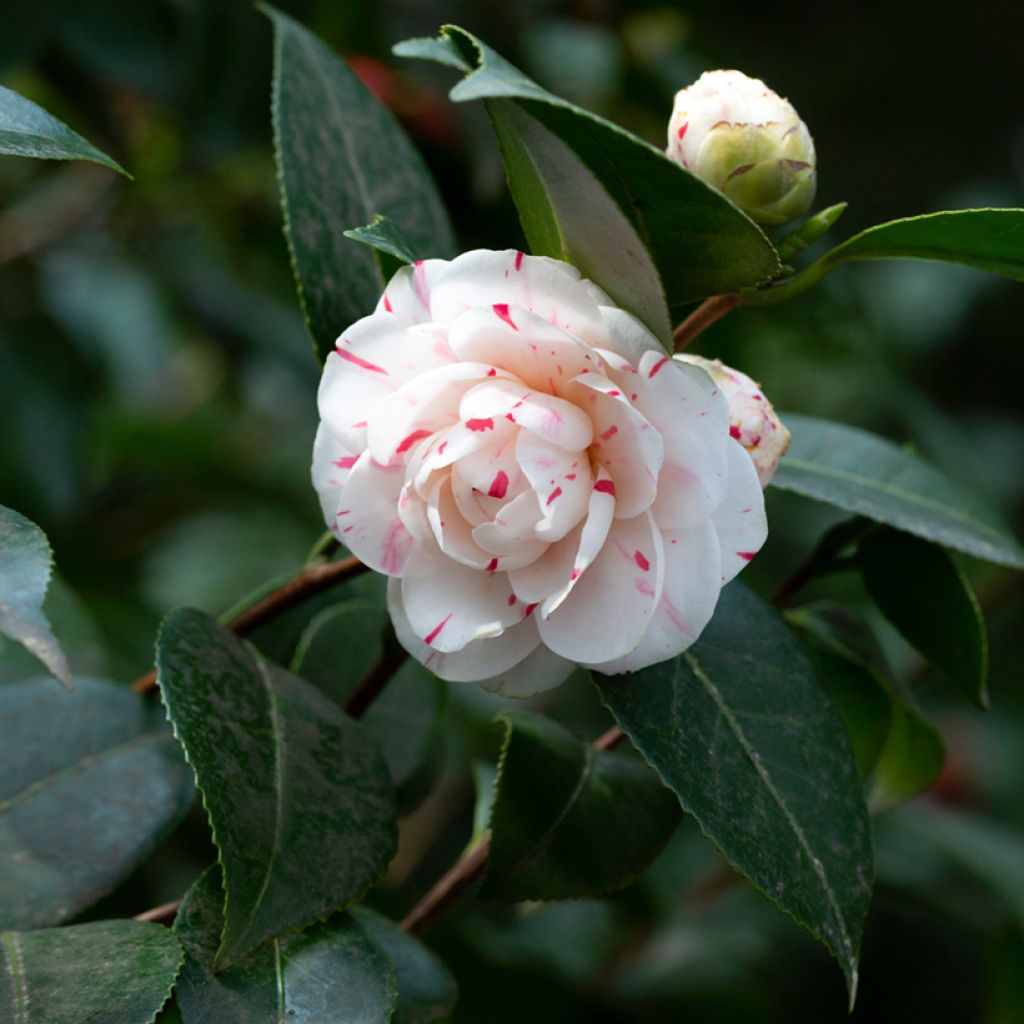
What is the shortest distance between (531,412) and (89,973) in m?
0.31

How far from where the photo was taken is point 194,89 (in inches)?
52.7

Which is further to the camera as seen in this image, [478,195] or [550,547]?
[478,195]

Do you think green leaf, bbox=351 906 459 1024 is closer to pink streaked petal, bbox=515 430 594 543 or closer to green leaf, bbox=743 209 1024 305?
pink streaked petal, bbox=515 430 594 543

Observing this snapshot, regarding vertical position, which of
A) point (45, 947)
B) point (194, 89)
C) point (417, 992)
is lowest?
point (417, 992)

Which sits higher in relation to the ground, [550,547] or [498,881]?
Answer: [550,547]

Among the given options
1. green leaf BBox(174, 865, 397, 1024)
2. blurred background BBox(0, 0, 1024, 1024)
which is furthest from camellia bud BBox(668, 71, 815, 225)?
blurred background BBox(0, 0, 1024, 1024)

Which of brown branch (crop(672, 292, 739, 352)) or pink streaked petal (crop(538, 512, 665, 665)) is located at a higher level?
brown branch (crop(672, 292, 739, 352))

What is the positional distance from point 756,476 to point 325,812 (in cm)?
26

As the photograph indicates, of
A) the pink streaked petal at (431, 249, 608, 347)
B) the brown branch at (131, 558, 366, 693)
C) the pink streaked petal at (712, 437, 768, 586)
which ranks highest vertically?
the pink streaked petal at (431, 249, 608, 347)

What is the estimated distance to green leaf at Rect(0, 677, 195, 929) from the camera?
0.64 m

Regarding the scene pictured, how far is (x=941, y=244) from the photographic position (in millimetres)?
599

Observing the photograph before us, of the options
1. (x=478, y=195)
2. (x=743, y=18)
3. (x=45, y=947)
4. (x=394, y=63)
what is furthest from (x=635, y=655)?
(x=743, y=18)

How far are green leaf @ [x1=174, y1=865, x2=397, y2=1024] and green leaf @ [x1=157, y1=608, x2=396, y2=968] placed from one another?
0.02 metres

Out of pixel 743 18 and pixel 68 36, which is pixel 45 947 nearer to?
pixel 68 36
